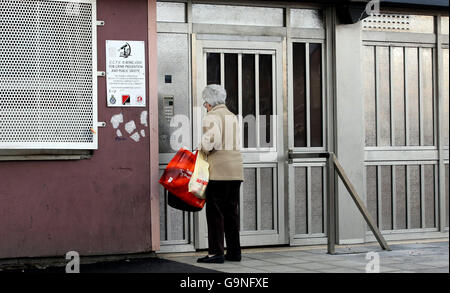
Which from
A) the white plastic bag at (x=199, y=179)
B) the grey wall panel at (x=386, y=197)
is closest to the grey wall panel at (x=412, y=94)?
the grey wall panel at (x=386, y=197)

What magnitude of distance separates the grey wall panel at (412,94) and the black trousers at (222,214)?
275cm

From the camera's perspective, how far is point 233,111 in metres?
8.00

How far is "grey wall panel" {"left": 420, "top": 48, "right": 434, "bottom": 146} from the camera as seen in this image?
8805 mm

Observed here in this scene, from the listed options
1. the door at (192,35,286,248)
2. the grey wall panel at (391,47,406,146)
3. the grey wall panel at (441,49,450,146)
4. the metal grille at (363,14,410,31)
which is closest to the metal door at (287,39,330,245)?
the door at (192,35,286,248)

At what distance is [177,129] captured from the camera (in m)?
7.79

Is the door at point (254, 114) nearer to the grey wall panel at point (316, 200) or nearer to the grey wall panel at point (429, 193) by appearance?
the grey wall panel at point (316, 200)

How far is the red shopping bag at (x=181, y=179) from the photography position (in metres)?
6.89

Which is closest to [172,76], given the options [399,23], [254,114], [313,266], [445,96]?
[254,114]

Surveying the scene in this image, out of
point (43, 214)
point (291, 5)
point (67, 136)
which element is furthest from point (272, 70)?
point (43, 214)

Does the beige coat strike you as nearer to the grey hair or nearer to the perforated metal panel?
the grey hair

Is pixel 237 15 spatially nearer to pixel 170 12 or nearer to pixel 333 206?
pixel 170 12

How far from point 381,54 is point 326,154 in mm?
1735

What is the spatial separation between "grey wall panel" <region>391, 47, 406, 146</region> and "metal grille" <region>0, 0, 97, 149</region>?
360 centimetres

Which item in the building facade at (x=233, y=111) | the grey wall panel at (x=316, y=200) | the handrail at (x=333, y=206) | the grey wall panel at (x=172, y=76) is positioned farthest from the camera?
the grey wall panel at (x=316, y=200)
